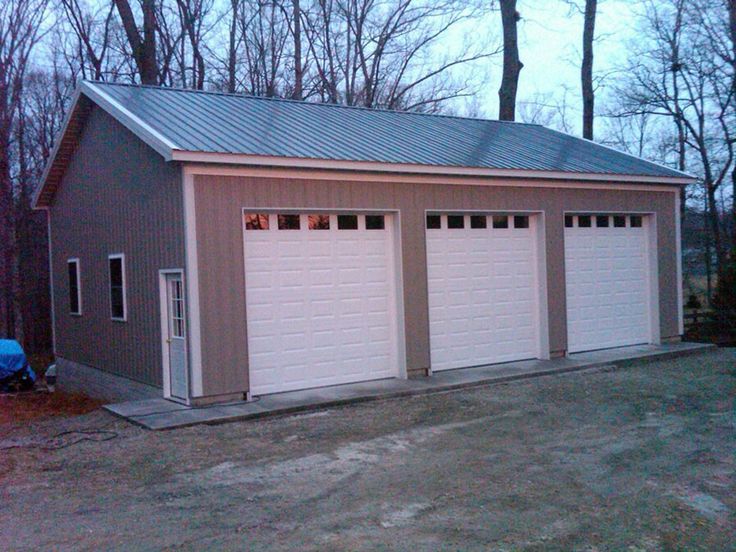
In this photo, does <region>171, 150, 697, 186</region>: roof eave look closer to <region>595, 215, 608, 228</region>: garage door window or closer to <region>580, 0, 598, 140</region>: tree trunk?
<region>595, 215, 608, 228</region>: garage door window

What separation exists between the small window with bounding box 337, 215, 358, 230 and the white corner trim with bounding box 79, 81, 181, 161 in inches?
114

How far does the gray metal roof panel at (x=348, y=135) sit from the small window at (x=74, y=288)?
12.6ft

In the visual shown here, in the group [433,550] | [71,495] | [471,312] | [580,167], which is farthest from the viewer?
[580,167]

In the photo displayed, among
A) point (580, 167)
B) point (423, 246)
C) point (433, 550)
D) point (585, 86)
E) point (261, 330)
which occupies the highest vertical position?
point (585, 86)

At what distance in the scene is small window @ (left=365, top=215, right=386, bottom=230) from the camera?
41.2ft

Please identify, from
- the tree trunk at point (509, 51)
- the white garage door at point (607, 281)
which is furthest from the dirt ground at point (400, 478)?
the tree trunk at point (509, 51)

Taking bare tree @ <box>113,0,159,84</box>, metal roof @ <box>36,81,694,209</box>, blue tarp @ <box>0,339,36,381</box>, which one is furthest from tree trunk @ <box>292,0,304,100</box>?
blue tarp @ <box>0,339,36,381</box>

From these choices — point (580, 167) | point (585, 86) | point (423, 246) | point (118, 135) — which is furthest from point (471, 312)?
point (585, 86)

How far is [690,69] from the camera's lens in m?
23.7

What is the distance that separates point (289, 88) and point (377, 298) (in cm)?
1742

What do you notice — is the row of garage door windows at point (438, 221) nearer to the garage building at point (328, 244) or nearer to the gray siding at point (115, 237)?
the garage building at point (328, 244)

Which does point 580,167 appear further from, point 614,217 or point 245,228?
point 245,228

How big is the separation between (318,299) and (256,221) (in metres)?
1.49

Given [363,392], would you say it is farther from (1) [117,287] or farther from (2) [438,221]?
(1) [117,287]
